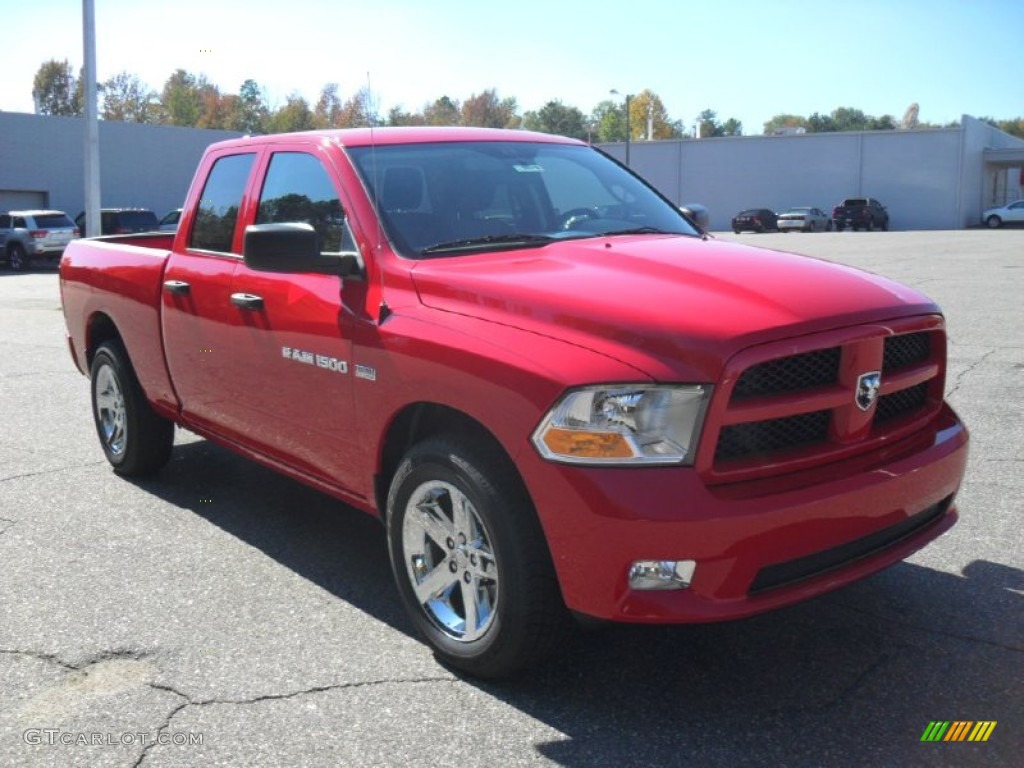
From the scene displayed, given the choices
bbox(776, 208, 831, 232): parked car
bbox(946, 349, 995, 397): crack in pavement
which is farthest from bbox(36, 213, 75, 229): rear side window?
bbox(776, 208, 831, 232): parked car

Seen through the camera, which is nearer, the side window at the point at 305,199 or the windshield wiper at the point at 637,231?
the side window at the point at 305,199

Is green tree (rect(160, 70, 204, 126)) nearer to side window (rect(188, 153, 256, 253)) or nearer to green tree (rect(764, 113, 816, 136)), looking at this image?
side window (rect(188, 153, 256, 253))

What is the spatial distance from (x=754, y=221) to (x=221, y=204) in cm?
5344

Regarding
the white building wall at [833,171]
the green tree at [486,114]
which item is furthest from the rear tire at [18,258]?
the white building wall at [833,171]

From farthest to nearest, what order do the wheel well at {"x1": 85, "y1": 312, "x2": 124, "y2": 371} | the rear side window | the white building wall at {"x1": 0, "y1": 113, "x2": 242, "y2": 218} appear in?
the white building wall at {"x1": 0, "y1": 113, "x2": 242, "y2": 218}, the rear side window, the wheel well at {"x1": 85, "y1": 312, "x2": 124, "y2": 371}

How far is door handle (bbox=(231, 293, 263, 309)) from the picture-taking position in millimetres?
4695

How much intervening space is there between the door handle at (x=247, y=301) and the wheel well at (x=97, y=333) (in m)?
1.88

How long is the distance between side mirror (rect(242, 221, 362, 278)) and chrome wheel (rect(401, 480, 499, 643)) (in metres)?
0.99

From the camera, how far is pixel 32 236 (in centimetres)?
3112

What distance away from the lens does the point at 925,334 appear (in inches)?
154

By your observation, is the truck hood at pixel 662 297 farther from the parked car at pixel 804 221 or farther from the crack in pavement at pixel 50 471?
the parked car at pixel 804 221

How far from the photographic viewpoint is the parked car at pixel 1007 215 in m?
57.4

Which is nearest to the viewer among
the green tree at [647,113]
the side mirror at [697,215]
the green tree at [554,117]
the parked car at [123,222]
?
the side mirror at [697,215]

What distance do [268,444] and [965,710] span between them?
10.1ft
